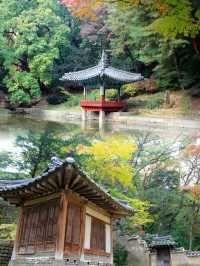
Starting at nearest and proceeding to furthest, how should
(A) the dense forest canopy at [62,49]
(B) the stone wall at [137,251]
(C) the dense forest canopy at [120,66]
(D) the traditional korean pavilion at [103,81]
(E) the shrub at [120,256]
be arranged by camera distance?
1. (E) the shrub at [120,256]
2. (C) the dense forest canopy at [120,66]
3. (B) the stone wall at [137,251]
4. (A) the dense forest canopy at [62,49]
5. (D) the traditional korean pavilion at [103,81]

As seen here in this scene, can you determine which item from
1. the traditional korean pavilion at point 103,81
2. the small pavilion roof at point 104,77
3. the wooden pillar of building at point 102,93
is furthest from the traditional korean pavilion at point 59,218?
the small pavilion roof at point 104,77

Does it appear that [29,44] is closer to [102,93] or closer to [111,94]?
[111,94]

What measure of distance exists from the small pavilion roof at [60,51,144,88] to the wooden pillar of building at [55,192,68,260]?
1956 cm

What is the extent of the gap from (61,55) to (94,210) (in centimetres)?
2680

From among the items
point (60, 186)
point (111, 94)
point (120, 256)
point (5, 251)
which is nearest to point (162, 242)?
point (120, 256)

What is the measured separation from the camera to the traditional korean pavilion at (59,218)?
20.9 ft

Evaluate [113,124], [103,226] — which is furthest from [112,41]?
[103,226]

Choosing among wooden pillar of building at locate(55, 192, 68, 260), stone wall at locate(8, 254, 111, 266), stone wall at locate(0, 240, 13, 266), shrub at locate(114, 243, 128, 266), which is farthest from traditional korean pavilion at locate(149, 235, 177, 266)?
wooden pillar of building at locate(55, 192, 68, 260)

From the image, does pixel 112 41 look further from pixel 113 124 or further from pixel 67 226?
pixel 67 226

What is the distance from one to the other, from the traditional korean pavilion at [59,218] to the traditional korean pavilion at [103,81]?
1706 centimetres

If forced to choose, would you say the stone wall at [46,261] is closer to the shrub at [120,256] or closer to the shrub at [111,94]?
the shrub at [120,256]

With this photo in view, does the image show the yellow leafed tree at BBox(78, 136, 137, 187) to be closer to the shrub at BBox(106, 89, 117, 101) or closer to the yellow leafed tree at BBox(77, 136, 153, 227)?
the yellow leafed tree at BBox(77, 136, 153, 227)

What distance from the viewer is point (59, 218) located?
651 cm

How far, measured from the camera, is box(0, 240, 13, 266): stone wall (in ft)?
27.8
